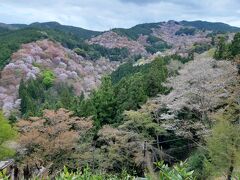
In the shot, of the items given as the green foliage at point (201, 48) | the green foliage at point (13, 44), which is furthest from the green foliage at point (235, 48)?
the green foliage at point (13, 44)

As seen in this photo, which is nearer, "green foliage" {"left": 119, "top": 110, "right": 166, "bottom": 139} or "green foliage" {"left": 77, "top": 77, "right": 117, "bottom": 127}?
"green foliage" {"left": 119, "top": 110, "right": 166, "bottom": 139}

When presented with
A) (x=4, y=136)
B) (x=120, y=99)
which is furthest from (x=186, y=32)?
(x=4, y=136)

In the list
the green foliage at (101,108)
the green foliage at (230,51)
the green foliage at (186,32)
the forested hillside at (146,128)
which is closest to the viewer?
the forested hillside at (146,128)

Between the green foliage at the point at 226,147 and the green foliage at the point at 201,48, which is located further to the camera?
the green foliage at the point at 201,48

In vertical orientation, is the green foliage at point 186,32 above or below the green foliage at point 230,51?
below

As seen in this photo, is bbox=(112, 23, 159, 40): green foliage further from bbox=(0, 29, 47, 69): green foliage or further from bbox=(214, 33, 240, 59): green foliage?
bbox=(214, 33, 240, 59): green foliage

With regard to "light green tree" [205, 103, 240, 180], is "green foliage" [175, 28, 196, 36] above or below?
below

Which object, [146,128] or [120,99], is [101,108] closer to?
[120,99]

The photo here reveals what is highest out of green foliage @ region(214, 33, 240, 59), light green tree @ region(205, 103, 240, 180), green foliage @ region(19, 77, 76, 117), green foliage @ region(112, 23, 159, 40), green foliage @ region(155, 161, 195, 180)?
green foliage @ region(155, 161, 195, 180)

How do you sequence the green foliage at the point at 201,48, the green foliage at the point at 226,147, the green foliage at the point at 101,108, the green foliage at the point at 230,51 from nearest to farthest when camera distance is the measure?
1. the green foliage at the point at 226,147
2. the green foliage at the point at 101,108
3. the green foliage at the point at 230,51
4. the green foliage at the point at 201,48

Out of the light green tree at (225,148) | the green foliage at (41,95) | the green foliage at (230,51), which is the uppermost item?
the green foliage at (230,51)

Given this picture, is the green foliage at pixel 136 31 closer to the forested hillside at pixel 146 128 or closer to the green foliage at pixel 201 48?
the green foliage at pixel 201 48

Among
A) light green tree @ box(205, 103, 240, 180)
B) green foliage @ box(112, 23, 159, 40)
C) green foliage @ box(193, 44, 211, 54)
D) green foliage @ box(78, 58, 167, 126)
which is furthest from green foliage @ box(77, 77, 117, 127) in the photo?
green foliage @ box(112, 23, 159, 40)

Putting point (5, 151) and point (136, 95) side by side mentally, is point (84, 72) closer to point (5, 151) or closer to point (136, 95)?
point (136, 95)
